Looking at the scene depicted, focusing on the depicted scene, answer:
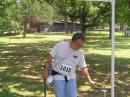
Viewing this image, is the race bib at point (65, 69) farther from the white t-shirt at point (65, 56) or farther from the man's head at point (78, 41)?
the man's head at point (78, 41)

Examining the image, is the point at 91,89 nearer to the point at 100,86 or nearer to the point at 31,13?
the point at 100,86

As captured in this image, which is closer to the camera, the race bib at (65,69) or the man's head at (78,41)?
the man's head at (78,41)

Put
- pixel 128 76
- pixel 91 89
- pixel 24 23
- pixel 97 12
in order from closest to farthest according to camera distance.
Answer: pixel 91 89 < pixel 128 76 < pixel 97 12 < pixel 24 23

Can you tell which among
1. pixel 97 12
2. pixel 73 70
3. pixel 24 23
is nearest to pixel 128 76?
pixel 73 70

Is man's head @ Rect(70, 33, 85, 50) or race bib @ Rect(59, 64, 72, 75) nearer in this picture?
man's head @ Rect(70, 33, 85, 50)

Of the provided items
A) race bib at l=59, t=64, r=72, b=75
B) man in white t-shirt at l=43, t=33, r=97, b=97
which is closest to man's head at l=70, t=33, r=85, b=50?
man in white t-shirt at l=43, t=33, r=97, b=97

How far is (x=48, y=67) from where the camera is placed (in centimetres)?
721

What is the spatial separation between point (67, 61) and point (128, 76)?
8888mm

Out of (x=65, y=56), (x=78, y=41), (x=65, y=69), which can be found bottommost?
(x=65, y=69)

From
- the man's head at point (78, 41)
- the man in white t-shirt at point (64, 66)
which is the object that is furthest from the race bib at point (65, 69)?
the man's head at point (78, 41)

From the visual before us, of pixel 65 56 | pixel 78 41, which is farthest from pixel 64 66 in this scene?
pixel 78 41

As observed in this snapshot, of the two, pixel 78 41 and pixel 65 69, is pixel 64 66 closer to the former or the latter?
pixel 65 69

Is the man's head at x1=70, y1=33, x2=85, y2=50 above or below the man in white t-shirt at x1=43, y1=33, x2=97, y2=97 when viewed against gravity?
above

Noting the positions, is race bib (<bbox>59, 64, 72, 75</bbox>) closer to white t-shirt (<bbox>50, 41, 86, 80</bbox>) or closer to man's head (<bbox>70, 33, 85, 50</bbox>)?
white t-shirt (<bbox>50, 41, 86, 80</bbox>)
